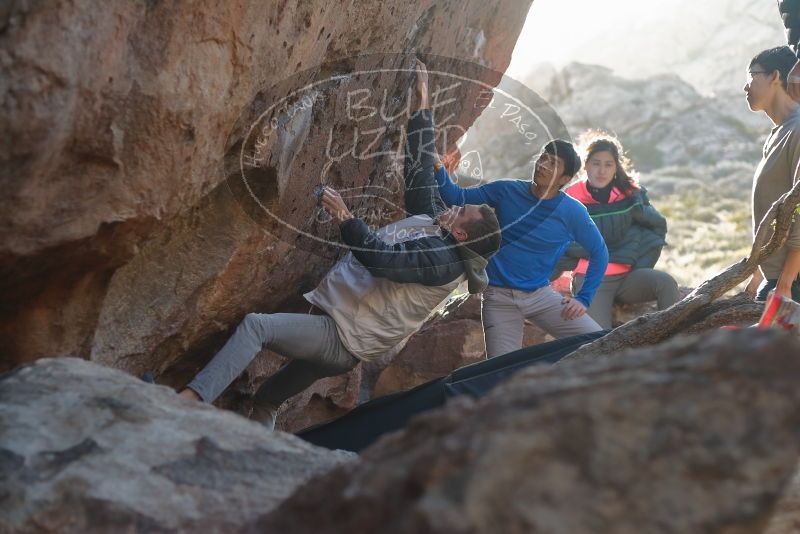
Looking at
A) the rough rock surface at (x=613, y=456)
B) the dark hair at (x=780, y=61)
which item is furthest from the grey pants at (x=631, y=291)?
the rough rock surface at (x=613, y=456)

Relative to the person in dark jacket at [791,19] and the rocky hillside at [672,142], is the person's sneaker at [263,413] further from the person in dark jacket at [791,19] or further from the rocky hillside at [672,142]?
the rocky hillside at [672,142]

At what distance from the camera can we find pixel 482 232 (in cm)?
505

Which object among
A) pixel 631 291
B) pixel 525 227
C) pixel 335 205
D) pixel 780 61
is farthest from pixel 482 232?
pixel 631 291

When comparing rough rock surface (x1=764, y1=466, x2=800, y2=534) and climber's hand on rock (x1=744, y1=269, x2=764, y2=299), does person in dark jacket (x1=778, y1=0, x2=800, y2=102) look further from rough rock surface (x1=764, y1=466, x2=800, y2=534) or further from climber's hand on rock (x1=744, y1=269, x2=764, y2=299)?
rough rock surface (x1=764, y1=466, x2=800, y2=534)

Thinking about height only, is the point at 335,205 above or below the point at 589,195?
below

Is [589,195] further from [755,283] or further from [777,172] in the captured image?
[777,172]

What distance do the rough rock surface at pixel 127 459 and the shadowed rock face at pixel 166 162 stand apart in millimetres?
789

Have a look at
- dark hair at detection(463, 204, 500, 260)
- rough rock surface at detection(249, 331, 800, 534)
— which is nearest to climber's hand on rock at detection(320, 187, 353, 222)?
dark hair at detection(463, 204, 500, 260)

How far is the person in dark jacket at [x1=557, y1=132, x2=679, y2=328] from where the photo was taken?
23.2ft

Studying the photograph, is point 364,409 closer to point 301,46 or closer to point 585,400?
point 301,46

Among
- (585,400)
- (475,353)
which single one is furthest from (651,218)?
Result: (585,400)

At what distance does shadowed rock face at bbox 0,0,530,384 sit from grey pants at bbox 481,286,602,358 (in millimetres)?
1248

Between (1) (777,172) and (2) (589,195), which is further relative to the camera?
(2) (589,195)

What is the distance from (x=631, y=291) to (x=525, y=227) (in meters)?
1.98
